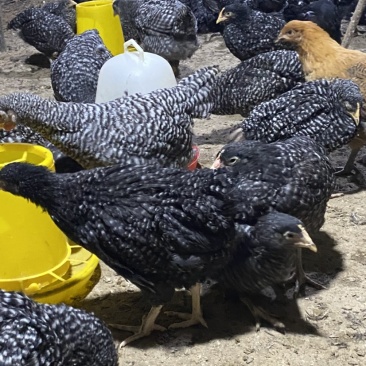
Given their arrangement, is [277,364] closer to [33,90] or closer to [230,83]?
[230,83]

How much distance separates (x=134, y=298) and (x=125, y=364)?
0.50 metres

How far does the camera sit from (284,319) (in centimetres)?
321

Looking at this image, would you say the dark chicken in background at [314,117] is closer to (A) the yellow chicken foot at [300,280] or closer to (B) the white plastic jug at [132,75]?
(B) the white plastic jug at [132,75]

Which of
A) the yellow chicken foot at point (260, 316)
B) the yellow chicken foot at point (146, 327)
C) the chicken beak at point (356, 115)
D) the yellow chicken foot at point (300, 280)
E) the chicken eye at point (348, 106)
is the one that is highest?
the chicken eye at point (348, 106)

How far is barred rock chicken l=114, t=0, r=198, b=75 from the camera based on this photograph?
6.09 m

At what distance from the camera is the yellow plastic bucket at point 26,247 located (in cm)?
302

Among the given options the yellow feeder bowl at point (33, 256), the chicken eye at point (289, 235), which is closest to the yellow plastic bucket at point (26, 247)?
the yellow feeder bowl at point (33, 256)

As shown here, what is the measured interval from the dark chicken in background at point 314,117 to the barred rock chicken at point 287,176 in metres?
0.57

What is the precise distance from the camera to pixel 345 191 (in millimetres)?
4434

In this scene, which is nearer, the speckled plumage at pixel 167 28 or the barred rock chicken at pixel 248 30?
the barred rock chicken at pixel 248 30

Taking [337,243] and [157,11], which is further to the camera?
[157,11]

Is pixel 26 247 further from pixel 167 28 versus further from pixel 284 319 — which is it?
pixel 167 28

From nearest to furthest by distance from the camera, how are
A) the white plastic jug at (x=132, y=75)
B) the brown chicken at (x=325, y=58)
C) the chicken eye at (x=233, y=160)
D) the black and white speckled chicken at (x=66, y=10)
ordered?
1. the chicken eye at (x=233, y=160)
2. the white plastic jug at (x=132, y=75)
3. the brown chicken at (x=325, y=58)
4. the black and white speckled chicken at (x=66, y=10)

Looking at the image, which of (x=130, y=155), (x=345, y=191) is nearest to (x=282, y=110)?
(x=345, y=191)
